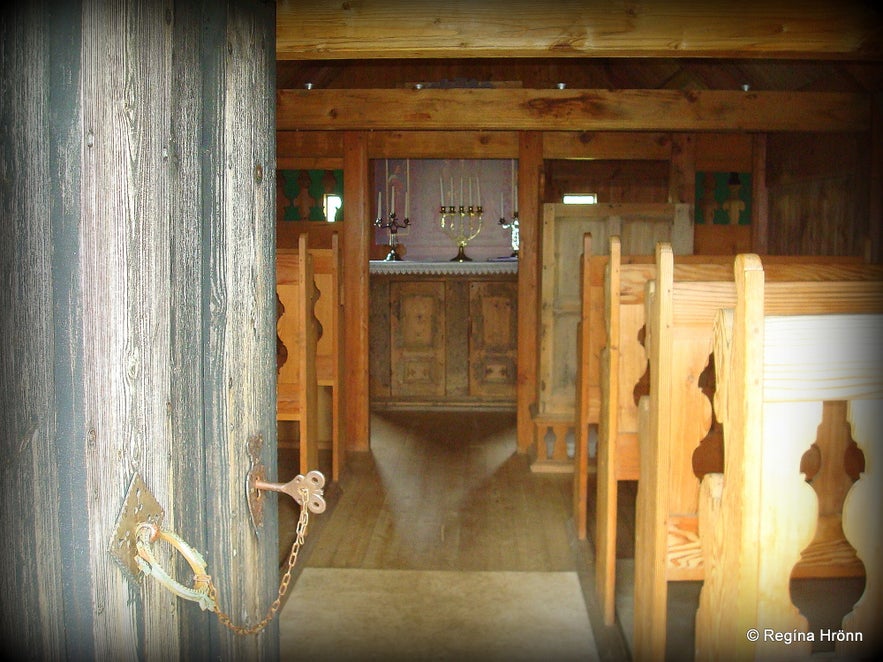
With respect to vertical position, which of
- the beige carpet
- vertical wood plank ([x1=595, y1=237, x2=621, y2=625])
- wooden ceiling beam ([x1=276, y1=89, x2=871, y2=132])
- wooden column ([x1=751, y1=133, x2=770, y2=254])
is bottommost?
the beige carpet

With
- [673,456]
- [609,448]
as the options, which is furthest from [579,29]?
[673,456]

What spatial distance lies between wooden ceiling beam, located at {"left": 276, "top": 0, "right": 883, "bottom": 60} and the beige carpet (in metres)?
1.80

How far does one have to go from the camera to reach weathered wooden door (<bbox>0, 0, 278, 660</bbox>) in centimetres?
98

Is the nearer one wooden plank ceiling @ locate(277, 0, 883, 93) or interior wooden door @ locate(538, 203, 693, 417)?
wooden plank ceiling @ locate(277, 0, 883, 93)

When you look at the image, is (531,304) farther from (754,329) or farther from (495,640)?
(754,329)

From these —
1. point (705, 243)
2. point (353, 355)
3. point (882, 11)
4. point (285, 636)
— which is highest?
point (882, 11)

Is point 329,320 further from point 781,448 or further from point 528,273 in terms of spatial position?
point 781,448

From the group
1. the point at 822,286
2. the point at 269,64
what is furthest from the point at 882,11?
the point at 269,64

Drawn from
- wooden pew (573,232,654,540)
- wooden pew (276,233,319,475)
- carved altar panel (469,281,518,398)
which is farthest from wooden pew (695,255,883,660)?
carved altar panel (469,281,518,398)

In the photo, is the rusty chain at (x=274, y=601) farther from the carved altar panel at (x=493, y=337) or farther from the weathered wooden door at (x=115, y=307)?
the carved altar panel at (x=493, y=337)

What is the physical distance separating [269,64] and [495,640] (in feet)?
5.90

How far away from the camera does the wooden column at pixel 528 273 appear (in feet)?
16.3

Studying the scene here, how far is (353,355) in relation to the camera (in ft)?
16.7

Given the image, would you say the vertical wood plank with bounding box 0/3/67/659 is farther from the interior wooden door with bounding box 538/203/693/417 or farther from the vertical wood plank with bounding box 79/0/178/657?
the interior wooden door with bounding box 538/203/693/417
